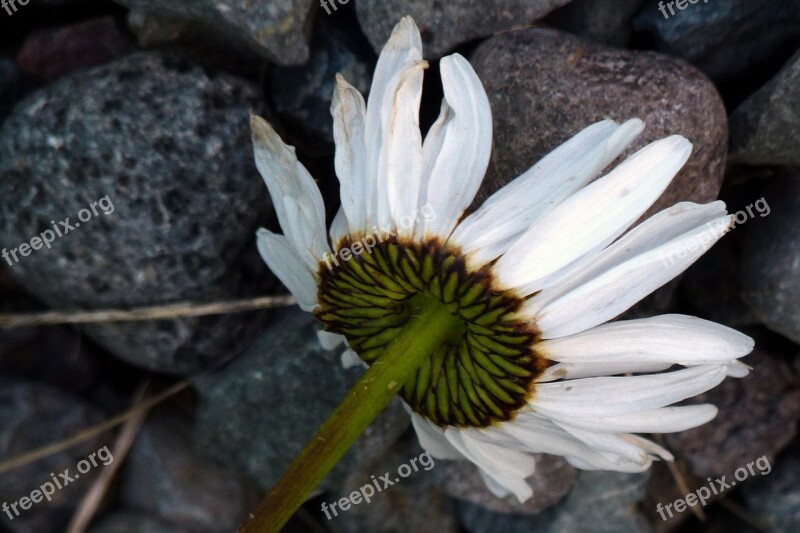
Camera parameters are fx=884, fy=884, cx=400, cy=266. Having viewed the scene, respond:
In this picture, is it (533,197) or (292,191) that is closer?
(533,197)

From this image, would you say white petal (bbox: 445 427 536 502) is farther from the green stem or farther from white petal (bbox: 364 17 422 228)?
white petal (bbox: 364 17 422 228)

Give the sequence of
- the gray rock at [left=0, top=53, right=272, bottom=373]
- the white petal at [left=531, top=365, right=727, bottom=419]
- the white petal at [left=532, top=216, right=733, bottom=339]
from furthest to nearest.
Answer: the gray rock at [left=0, top=53, right=272, bottom=373] → the white petal at [left=531, top=365, right=727, bottom=419] → the white petal at [left=532, top=216, right=733, bottom=339]

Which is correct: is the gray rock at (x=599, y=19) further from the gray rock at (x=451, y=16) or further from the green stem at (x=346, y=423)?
the green stem at (x=346, y=423)

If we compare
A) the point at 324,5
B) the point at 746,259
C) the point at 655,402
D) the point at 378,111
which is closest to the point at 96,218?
the point at 324,5

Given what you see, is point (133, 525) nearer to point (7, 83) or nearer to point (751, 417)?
point (7, 83)

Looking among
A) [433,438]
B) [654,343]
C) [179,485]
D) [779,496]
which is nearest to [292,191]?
[433,438]

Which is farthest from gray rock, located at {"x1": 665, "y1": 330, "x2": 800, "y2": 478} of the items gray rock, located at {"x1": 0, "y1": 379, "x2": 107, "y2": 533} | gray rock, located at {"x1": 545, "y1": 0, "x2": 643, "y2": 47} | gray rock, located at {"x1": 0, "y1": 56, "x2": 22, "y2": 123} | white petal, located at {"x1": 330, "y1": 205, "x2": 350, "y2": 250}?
gray rock, located at {"x1": 0, "y1": 56, "x2": 22, "y2": 123}

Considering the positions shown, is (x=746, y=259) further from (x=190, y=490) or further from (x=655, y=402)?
(x=190, y=490)
